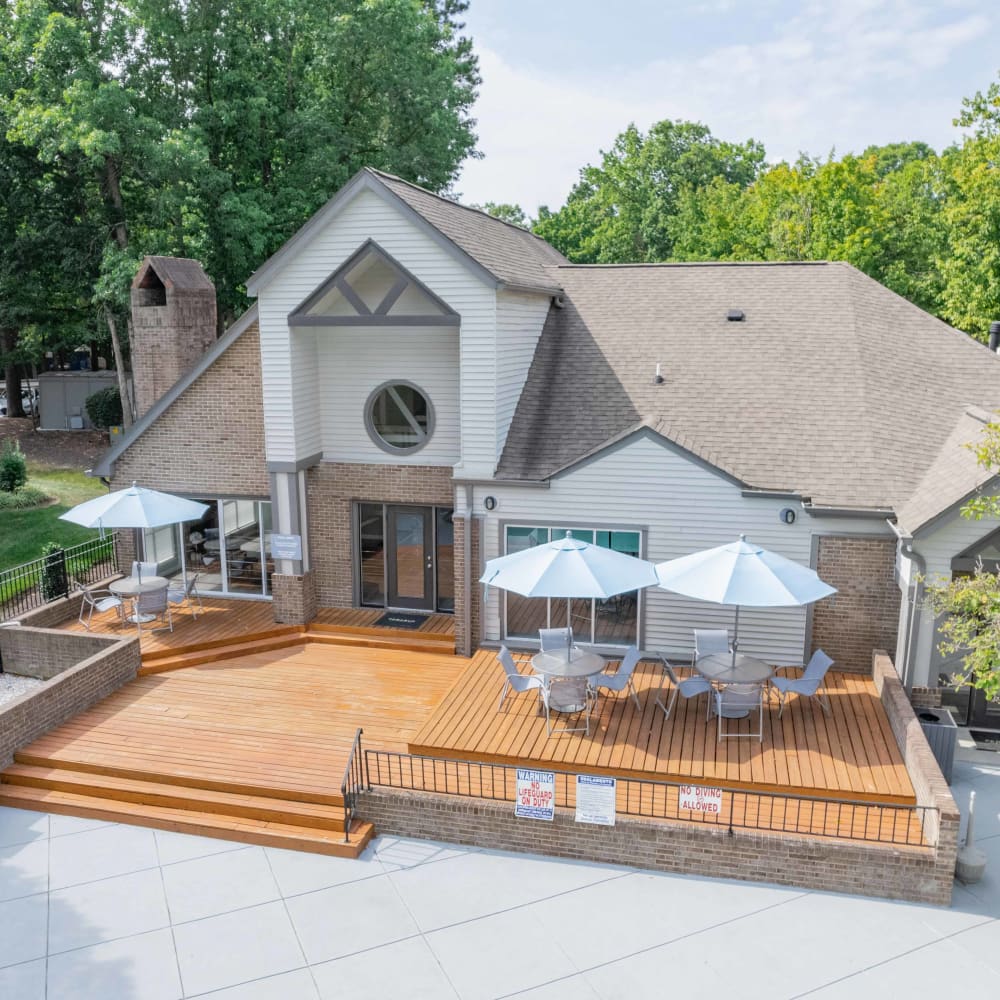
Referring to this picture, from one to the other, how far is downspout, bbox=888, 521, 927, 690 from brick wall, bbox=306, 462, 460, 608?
772 centimetres

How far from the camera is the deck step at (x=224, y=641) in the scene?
51.0 feet

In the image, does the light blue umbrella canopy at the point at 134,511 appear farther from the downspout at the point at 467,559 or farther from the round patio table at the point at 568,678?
the round patio table at the point at 568,678

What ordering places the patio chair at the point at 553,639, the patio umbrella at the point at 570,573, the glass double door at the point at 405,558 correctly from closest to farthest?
the patio umbrella at the point at 570,573, the patio chair at the point at 553,639, the glass double door at the point at 405,558

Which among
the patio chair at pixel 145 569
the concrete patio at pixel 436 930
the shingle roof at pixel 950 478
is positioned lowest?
the concrete patio at pixel 436 930

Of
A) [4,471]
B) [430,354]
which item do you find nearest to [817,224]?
[430,354]

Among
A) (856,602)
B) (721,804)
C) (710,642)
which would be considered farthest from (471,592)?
(721,804)

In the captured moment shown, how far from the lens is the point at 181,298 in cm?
1816

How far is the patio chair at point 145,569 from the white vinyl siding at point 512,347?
23.8 feet

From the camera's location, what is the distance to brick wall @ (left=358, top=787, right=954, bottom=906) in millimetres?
9805

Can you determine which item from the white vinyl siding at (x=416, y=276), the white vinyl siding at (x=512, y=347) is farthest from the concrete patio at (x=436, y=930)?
the white vinyl siding at (x=512, y=347)

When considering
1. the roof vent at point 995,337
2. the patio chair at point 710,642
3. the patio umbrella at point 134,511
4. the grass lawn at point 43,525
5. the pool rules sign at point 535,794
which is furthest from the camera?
the grass lawn at point 43,525

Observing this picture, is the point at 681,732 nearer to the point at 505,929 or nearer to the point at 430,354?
the point at 505,929

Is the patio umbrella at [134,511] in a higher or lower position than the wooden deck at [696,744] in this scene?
higher

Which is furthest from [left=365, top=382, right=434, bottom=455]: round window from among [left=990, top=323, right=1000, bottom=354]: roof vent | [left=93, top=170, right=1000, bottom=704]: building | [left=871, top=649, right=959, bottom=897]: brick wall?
[left=990, top=323, right=1000, bottom=354]: roof vent
